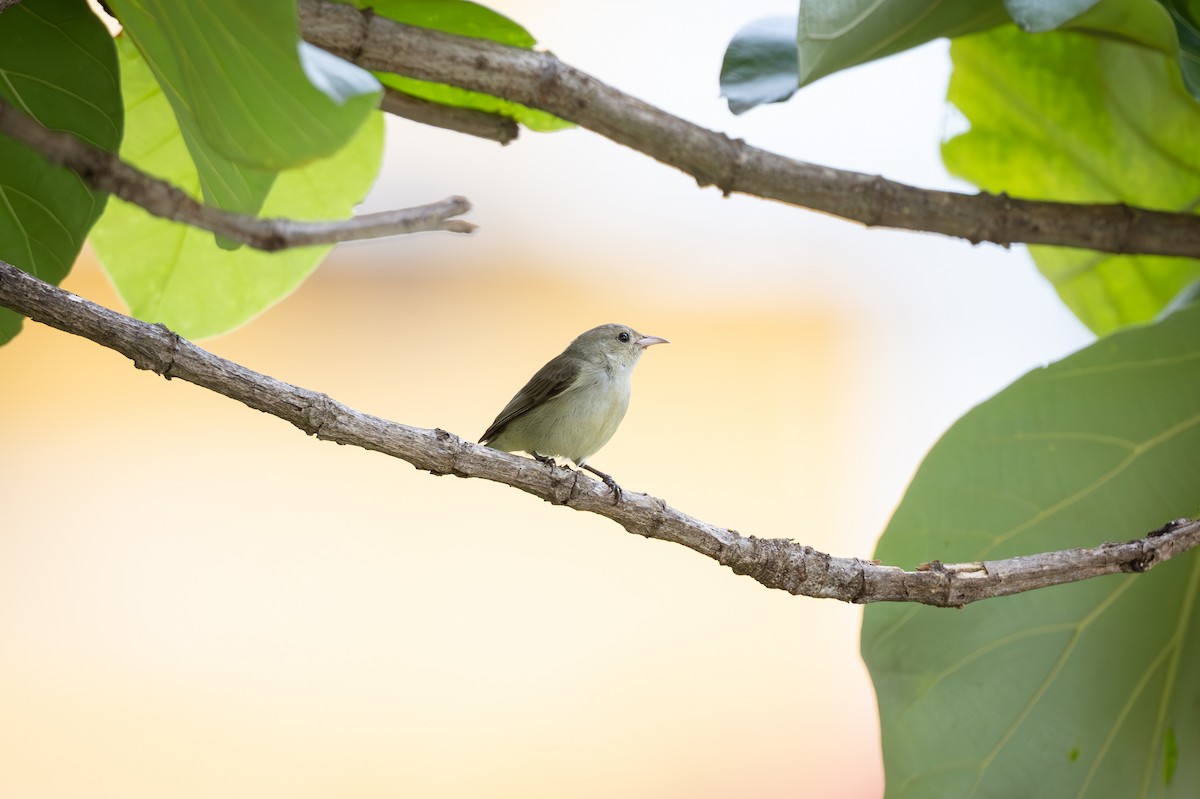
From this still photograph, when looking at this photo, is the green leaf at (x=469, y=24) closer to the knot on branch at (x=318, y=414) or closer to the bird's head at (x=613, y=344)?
the knot on branch at (x=318, y=414)

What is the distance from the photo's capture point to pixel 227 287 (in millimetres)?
844

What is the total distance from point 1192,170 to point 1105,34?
0.24 m

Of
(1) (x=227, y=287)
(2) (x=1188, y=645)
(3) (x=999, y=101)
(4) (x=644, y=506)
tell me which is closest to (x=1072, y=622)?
(2) (x=1188, y=645)

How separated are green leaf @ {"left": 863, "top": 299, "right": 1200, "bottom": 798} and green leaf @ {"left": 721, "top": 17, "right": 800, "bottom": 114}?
271 millimetres

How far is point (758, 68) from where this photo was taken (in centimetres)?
77

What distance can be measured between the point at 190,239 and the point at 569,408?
0.49 m

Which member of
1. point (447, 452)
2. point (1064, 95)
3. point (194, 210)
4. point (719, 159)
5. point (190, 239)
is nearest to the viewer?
point (194, 210)

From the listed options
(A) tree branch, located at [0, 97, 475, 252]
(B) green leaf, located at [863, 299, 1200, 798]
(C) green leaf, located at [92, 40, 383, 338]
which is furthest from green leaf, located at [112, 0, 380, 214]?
(B) green leaf, located at [863, 299, 1200, 798]

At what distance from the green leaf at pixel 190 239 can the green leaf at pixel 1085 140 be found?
0.54 metres

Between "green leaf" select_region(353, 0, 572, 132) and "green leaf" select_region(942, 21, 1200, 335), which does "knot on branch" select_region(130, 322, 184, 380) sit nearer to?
"green leaf" select_region(353, 0, 572, 132)

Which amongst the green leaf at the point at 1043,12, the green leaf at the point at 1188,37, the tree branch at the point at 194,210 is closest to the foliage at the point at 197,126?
the tree branch at the point at 194,210

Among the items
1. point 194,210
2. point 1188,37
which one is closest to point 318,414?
point 194,210

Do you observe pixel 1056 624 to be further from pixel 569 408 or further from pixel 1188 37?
pixel 569 408

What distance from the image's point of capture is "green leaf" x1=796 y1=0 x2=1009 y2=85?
652 millimetres
